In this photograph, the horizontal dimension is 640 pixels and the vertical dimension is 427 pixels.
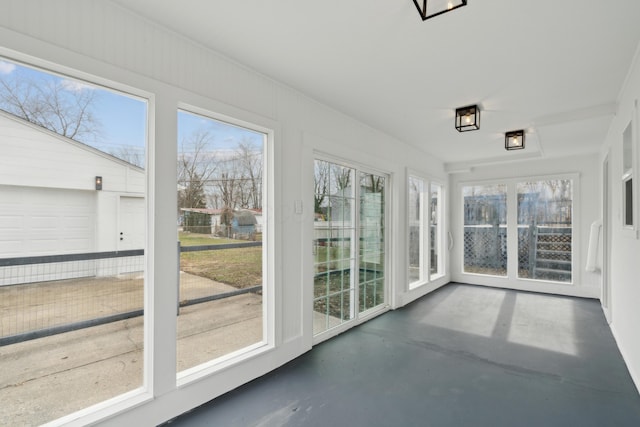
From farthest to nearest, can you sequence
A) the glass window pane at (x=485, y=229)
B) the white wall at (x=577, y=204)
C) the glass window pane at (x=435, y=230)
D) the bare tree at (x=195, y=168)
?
the glass window pane at (x=485, y=229) < the glass window pane at (x=435, y=230) < the white wall at (x=577, y=204) < the bare tree at (x=195, y=168)

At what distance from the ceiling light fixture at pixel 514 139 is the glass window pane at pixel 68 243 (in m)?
4.27

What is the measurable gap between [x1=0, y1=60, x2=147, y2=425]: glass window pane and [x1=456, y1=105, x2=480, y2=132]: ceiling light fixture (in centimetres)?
295

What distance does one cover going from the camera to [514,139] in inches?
166

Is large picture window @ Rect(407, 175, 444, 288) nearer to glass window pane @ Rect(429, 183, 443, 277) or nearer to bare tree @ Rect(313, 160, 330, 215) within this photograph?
glass window pane @ Rect(429, 183, 443, 277)

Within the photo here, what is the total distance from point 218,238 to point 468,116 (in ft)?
9.08

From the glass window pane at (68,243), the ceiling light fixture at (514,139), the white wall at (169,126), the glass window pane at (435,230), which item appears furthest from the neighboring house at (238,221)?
the glass window pane at (435,230)

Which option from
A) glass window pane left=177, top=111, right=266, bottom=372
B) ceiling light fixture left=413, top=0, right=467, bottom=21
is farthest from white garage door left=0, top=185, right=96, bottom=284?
ceiling light fixture left=413, top=0, right=467, bottom=21

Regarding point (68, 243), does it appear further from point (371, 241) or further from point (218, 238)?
point (371, 241)

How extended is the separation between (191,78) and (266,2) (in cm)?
76

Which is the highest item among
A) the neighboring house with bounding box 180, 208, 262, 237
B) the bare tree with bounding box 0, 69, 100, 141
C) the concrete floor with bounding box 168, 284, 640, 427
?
the bare tree with bounding box 0, 69, 100, 141

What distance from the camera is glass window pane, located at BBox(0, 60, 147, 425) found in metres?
1.59

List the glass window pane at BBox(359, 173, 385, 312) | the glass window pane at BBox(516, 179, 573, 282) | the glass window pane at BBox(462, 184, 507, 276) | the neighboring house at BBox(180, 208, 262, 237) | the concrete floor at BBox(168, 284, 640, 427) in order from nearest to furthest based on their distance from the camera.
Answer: the concrete floor at BBox(168, 284, 640, 427) < the neighboring house at BBox(180, 208, 262, 237) < the glass window pane at BBox(359, 173, 385, 312) < the glass window pane at BBox(516, 179, 573, 282) < the glass window pane at BBox(462, 184, 507, 276)

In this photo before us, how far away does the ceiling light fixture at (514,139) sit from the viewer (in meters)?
4.12

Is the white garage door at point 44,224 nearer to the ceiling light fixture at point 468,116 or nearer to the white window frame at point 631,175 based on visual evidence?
the ceiling light fixture at point 468,116
